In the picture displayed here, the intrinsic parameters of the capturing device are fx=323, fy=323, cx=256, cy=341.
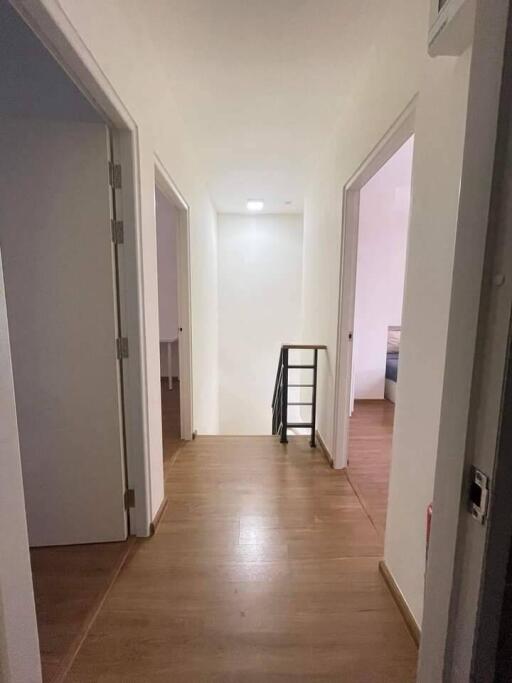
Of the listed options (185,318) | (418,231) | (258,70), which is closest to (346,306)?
(418,231)

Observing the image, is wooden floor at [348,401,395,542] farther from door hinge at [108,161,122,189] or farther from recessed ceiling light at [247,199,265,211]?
recessed ceiling light at [247,199,265,211]

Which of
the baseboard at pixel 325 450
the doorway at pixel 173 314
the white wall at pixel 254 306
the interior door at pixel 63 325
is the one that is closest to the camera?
the interior door at pixel 63 325

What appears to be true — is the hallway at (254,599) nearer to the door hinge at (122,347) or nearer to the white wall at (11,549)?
the white wall at (11,549)

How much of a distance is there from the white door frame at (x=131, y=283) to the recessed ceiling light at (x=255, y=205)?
123 inches

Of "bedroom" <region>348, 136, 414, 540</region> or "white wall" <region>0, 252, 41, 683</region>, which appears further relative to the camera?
"bedroom" <region>348, 136, 414, 540</region>

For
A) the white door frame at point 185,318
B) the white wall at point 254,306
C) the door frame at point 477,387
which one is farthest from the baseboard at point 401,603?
the white wall at point 254,306

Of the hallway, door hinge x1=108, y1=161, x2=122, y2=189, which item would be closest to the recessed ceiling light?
door hinge x1=108, y1=161, x2=122, y2=189

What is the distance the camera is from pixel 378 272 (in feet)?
14.1

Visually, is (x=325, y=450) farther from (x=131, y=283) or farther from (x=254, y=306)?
(x=254, y=306)

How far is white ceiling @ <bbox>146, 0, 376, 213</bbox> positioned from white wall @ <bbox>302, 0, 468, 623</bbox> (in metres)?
0.19

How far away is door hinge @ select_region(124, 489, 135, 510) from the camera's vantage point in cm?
177

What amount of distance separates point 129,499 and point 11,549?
1.09m

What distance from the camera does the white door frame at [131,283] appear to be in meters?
1.31

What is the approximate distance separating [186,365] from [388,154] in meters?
2.23
